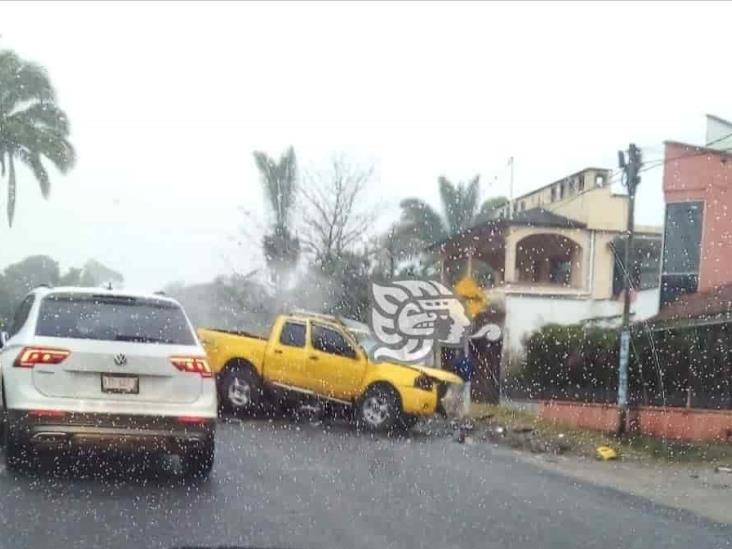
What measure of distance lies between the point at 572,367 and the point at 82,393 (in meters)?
16.6

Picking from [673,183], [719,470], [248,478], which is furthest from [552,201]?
[248,478]

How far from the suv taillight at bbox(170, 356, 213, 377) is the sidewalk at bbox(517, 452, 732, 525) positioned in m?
5.07

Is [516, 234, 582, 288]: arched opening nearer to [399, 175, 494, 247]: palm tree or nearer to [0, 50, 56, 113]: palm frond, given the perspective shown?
[399, 175, 494, 247]: palm tree

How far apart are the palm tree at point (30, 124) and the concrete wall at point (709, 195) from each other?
1773 centimetres

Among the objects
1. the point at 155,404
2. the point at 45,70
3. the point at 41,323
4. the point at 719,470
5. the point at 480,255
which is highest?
the point at 45,70

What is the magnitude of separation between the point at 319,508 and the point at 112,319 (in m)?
2.39

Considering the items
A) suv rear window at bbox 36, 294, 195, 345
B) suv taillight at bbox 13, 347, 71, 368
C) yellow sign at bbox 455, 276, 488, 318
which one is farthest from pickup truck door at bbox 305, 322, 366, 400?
yellow sign at bbox 455, 276, 488, 318

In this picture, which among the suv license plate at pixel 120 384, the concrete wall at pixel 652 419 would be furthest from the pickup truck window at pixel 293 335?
the suv license plate at pixel 120 384

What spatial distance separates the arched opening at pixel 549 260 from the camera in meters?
28.6

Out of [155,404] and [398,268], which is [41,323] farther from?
[398,268]

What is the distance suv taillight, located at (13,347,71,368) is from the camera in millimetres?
7309

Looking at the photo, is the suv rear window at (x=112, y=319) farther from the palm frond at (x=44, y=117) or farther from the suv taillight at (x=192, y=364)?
the palm frond at (x=44, y=117)

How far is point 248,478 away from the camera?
872cm

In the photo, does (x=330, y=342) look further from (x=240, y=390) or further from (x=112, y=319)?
(x=112, y=319)
